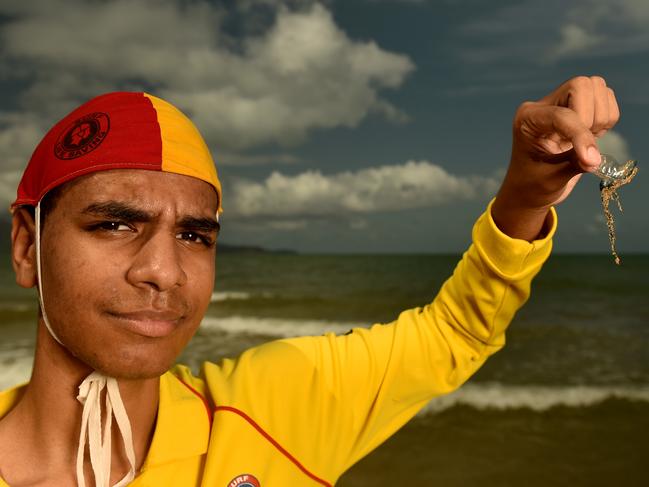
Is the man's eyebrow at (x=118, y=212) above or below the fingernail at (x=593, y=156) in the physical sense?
below

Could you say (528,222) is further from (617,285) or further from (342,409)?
(617,285)

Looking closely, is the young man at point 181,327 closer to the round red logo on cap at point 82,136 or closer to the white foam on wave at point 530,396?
the round red logo on cap at point 82,136

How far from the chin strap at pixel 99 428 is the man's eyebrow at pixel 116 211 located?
1.60 ft

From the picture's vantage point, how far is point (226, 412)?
199cm

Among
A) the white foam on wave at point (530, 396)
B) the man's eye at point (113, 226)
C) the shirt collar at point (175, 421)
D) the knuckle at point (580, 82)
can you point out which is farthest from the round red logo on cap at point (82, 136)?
the white foam on wave at point (530, 396)

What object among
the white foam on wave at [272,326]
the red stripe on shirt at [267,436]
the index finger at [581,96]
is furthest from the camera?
the white foam on wave at [272,326]

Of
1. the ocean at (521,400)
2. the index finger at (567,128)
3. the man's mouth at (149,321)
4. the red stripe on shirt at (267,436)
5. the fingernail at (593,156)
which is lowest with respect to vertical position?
the ocean at (521,400)

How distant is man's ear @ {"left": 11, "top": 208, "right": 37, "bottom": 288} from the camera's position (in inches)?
74.5

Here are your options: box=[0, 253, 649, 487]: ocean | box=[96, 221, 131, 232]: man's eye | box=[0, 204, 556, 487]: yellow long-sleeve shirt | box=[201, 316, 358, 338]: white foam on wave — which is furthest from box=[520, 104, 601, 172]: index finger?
box=[201, 316, 358, 338]: white foam on wave

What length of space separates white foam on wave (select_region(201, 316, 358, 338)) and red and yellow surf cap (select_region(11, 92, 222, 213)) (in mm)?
12802

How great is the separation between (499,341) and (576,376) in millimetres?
8544

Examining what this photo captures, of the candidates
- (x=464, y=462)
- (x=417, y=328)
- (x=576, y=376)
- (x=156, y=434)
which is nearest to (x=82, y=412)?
(x=156, y=434)

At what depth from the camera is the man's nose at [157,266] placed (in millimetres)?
1654

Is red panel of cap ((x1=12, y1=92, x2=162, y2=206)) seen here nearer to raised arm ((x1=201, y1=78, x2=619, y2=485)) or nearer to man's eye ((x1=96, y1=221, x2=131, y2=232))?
man's eye ((x1=96, y1=221, x2=131, y2=232))
